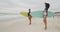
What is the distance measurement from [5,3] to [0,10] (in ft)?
0.34

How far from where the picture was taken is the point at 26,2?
1.50 meters

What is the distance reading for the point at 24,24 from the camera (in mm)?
1490

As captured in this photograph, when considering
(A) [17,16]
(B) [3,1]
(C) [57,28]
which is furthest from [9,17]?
(C) [57,28]

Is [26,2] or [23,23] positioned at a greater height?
[26,2]

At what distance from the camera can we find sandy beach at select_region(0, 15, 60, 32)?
1478 mm

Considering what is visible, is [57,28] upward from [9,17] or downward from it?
downward

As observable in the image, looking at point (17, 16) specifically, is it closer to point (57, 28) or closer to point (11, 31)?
point (11, 31)

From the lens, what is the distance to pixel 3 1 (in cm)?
150

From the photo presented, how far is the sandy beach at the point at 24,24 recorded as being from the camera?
4.85 feet

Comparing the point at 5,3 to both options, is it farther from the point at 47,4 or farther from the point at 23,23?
the point at 47,4

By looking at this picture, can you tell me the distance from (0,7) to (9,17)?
16cm

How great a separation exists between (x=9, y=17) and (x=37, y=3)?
0.38m

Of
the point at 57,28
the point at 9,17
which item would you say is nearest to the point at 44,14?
the point at 57,28

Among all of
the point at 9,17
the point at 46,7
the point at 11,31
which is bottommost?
the point at 11,31
